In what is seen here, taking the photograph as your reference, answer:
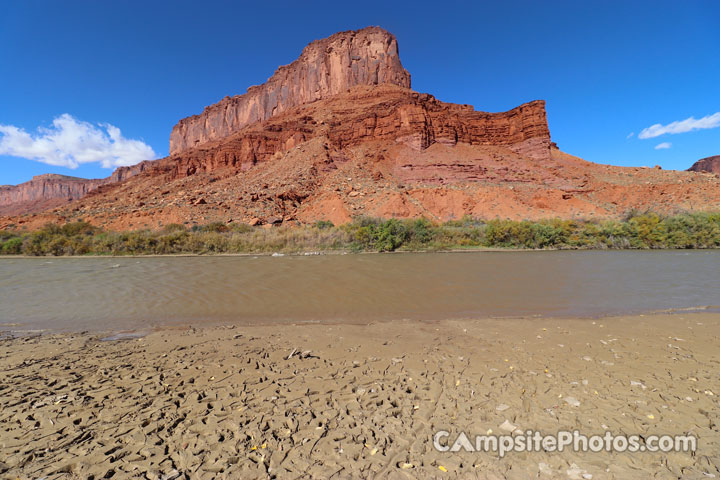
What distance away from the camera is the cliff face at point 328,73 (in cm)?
7169

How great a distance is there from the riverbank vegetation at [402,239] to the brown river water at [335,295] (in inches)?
358

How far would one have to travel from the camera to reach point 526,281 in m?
9.79

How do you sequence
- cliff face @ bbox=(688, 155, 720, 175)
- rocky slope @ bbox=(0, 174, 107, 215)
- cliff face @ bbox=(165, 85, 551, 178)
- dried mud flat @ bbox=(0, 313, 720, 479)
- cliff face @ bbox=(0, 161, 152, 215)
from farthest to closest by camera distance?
1. rocky slope @ bbox=(0, 174, 107, 215)
2. cliff face @ bbox=(0, 161, 152, 215)
3. cliff face @ bbox=(688, 155, 720, 175)
4. cliff face @ bbox=(165, 85, 551, 178)
5. dried mud flat @ bbox=(0, 313, 720, 479)

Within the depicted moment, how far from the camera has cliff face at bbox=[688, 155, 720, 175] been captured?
9120cm

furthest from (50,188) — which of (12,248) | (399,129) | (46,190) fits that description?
(399,129)

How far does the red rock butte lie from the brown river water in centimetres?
2011

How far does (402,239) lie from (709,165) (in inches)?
5065

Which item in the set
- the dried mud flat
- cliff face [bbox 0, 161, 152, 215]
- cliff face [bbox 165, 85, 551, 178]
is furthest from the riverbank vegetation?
cliff face [bbox 0, 161, 152, 215]

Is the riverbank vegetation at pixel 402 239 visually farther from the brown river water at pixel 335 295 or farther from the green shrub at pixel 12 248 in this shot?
the brown river water at pixel 335 295

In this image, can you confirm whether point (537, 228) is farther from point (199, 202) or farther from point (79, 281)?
point (199, 202)

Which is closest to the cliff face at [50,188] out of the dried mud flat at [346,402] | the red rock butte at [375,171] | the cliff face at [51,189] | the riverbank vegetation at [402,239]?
the cliff face at [51,189]

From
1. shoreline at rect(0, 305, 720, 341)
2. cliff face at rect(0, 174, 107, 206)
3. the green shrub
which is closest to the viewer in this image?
shoreline at rect(0, 305, 720, 341)

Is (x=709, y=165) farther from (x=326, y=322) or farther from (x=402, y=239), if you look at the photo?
(x=326, y=322)

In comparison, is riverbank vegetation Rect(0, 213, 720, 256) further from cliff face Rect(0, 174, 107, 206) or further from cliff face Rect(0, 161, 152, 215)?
cliff face Rect(0, 174, 107, 206)
